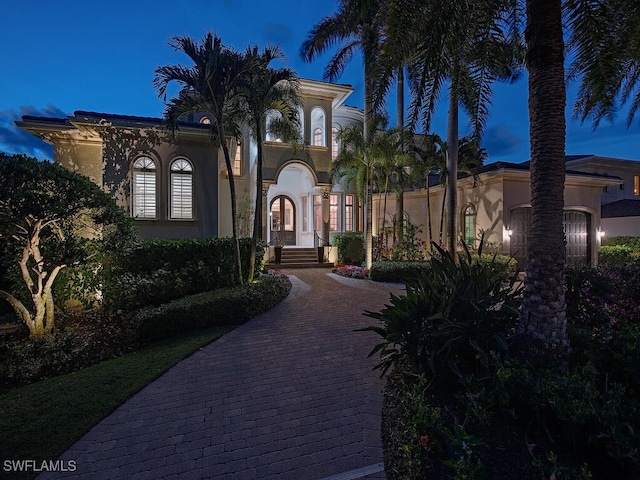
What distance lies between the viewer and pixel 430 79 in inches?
241

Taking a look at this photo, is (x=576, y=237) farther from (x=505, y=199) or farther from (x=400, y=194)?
(x=400, y=194)

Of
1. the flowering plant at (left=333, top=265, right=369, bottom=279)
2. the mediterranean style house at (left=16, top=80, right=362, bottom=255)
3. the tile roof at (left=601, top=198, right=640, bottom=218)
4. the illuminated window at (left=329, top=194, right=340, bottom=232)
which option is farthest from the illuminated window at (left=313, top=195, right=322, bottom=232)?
the tile roof at (left=601, top=198, right=640, bottom=218)

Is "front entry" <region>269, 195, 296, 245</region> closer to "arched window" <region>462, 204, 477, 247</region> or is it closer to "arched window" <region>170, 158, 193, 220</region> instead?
"arched window" <region>170, 158, 193, 220</region>

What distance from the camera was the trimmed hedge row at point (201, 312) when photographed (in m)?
7.37

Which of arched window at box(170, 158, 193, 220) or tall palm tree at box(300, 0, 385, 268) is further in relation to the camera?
tall palm tree at box(300, 0, 385, 268)

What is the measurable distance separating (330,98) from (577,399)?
60.6 ft

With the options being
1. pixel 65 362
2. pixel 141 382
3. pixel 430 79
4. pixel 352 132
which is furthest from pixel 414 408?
pixel 352 132

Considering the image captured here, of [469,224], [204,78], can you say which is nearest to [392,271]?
[469,224]

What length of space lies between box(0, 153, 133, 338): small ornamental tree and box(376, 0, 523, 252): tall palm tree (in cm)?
712

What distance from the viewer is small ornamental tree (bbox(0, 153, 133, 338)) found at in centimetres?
686

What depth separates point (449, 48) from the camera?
5.75 meters

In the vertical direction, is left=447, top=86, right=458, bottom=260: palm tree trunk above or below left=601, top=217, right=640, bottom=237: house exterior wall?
above

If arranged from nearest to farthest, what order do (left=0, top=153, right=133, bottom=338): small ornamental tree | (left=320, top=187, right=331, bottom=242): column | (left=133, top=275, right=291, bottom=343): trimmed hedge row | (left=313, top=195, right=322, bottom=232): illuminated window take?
(left=0, top=153, right=133, bottom=338): small ornamental tree → (left=133, top=275, right=291, bottom=343): trimmed hedge row → (left=320, top=187, right=331, bottom=242): column → (left=313, top=195, right=322, bottom=232): illuminated window

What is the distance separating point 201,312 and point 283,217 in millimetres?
15598
